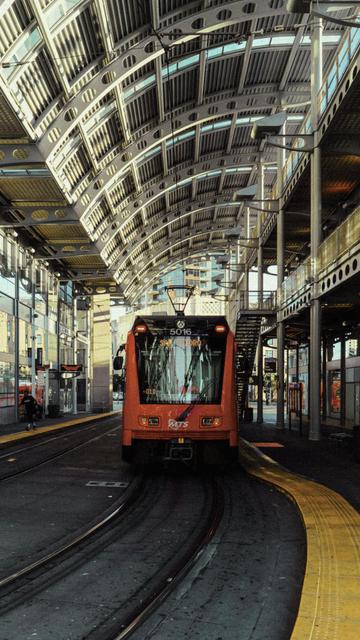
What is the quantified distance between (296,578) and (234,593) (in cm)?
75

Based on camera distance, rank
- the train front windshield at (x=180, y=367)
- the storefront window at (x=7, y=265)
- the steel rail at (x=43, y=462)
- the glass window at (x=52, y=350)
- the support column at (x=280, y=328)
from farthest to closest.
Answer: the glass window at (x=52, y=350), the support column at (x=280, y=328), the storefront window at (x=7, y=265), the steel rail at (x=43, y=462), the train front windshield at (x=180, y=367)

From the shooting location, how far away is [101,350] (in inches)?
2090

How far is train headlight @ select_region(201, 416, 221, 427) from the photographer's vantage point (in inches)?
491

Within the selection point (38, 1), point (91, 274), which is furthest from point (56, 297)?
point (38, 1)

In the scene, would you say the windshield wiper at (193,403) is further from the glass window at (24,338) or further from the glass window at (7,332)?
the glass window at (24,338)

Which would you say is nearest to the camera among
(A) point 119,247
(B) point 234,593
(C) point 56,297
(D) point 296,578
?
(B) point 234,593

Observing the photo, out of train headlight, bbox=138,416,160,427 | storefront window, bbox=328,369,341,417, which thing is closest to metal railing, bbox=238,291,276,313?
storefront window, bbox=328,369,341,417

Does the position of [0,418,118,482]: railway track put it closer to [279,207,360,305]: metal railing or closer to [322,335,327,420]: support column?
[279,207,360,305]: metal railing

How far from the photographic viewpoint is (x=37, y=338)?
34438mm

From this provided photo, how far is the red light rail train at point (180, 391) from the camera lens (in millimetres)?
12484

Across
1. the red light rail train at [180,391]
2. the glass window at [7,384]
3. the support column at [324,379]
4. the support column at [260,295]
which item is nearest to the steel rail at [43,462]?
the red light rail train at [180,391]

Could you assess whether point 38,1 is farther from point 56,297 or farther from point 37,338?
point 56,297

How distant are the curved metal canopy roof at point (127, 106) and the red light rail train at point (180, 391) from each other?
25.1 feet

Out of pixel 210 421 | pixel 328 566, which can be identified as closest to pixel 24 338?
pixel 210 421
